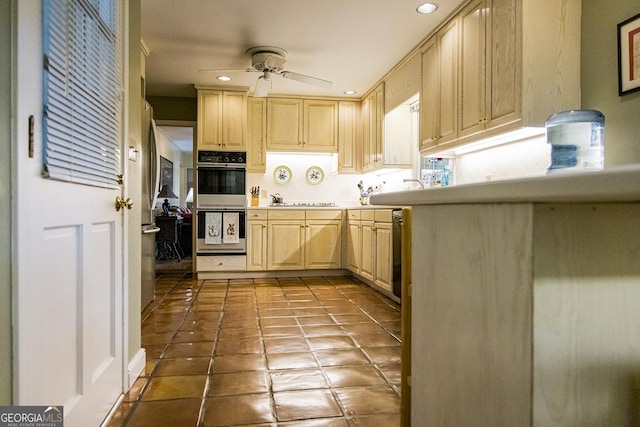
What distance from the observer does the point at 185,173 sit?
1117cm

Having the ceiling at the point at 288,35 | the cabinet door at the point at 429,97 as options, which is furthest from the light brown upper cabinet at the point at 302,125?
the cabinet door at the point at 429,97

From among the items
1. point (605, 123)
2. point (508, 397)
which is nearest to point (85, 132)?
point (508, 397)

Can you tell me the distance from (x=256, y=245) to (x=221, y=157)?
3.89ft

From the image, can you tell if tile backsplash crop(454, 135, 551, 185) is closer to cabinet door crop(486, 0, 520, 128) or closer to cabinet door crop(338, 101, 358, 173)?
cabinet door crop(486, 0, 520, 128)

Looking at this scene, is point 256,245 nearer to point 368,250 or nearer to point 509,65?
point 368,250

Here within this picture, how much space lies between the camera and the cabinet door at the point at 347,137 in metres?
5.21

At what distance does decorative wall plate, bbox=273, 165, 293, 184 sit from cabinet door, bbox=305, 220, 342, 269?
82cm

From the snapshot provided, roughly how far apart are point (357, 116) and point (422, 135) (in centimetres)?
197

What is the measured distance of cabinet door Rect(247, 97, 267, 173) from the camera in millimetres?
4992

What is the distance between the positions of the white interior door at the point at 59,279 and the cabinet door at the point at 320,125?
3.62 meters

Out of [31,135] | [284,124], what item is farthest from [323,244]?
[31,135]

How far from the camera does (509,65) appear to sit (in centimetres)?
235

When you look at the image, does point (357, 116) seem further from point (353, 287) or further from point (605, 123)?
point (605, 123)

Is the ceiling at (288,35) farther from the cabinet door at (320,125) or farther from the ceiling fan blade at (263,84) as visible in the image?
the cabinet door at (320,125)
